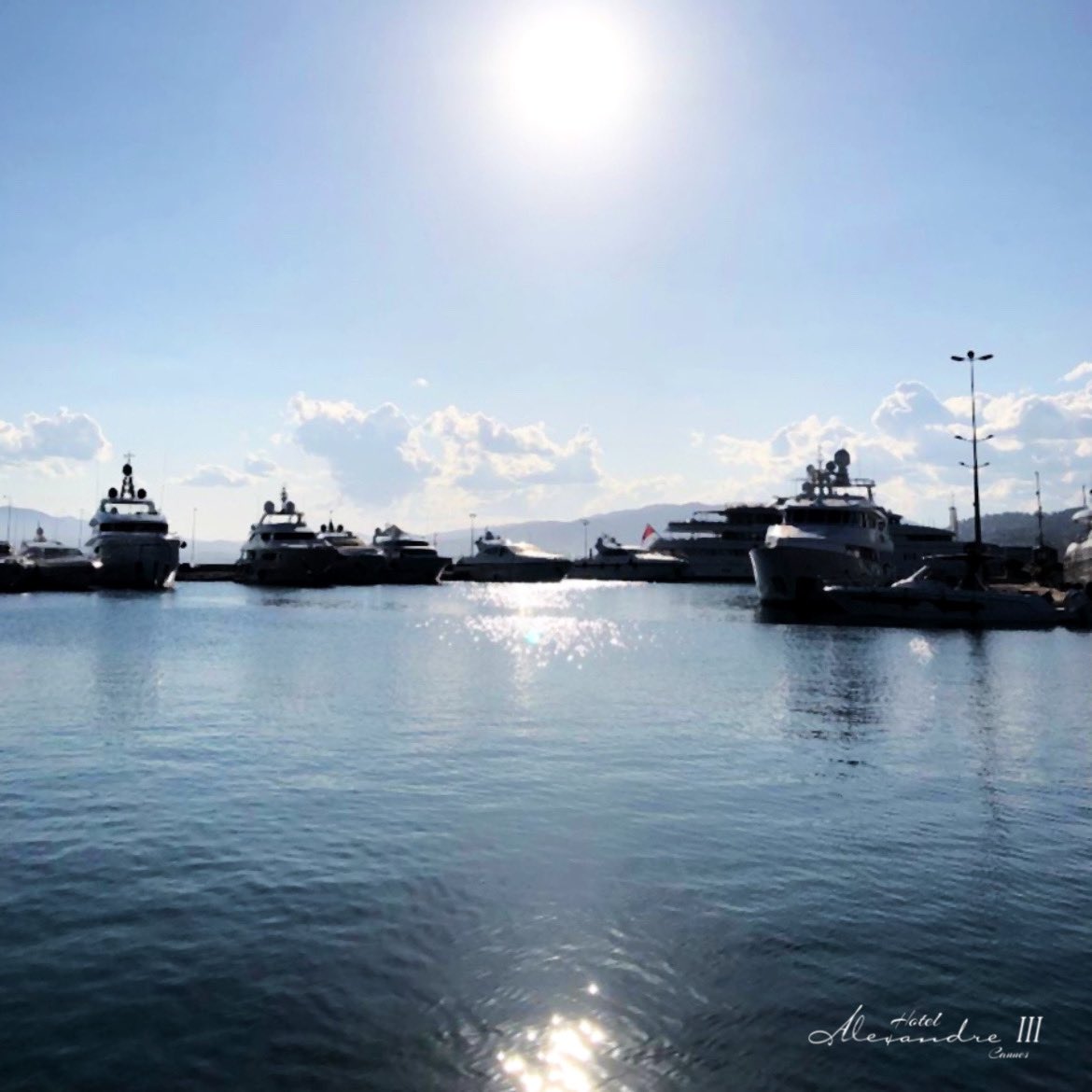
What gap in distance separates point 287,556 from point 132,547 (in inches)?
938

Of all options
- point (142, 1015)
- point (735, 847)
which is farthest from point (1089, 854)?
point (142, 1015)

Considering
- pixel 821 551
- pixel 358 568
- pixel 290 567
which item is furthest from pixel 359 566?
pixel 821 551

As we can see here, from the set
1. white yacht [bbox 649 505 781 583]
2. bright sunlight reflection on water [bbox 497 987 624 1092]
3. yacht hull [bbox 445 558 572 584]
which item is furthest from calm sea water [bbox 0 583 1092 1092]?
yacht hull [bbox 445 558 572 584]

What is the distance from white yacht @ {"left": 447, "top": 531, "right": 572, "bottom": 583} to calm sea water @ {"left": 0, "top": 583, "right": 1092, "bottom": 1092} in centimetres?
14228

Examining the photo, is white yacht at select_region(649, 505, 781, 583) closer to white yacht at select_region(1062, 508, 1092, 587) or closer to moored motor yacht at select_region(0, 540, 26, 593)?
white yacht at select_region(1062, 508, 1092, 587)

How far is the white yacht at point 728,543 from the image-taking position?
6614 inches

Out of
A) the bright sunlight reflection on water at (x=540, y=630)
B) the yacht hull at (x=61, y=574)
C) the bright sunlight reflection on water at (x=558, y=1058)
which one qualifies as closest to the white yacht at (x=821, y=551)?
the bright sunlight reflection on water at (x=540, y=630)

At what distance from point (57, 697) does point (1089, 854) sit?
2970 centimetres

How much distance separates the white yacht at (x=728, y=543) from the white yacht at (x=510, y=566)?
2354 centimetres

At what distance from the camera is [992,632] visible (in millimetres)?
60125

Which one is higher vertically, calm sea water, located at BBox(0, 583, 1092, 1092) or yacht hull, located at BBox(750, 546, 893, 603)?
yacht hull, located at BBox(750, 546, 893, 603)

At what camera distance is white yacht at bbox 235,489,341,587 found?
125250mm

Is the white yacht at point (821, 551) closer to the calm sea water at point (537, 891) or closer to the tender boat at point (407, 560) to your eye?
the calm sea water at point (537, 891)

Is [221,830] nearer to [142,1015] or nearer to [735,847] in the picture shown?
[142,1015]
